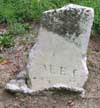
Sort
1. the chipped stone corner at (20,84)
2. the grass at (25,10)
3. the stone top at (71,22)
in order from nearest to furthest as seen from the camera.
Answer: the stone top at (71,22)
the chipped stone corner at (20,84)
the grass at (25,10)

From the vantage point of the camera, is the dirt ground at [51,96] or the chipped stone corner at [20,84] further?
the chipped stone corner at [20,84]

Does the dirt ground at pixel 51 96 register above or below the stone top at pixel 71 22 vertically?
below

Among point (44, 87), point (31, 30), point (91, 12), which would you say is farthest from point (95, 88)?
point (31, 30)

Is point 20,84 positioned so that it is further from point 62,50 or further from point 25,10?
point 25,10

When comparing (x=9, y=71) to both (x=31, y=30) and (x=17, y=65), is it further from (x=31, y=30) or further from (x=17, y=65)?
(x=31, y=30)

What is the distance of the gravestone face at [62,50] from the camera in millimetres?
4609

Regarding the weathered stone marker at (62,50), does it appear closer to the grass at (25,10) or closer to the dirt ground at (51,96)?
the dirt ground at (51,96)

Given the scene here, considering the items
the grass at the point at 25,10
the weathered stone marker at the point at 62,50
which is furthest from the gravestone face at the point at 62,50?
the grass at the point at 25,10

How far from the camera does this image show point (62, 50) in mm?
4711

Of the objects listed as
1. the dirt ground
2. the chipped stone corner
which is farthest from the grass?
the chipped stone corner

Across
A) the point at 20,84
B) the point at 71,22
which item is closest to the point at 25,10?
the point at 20,84

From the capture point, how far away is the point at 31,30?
6.40 metres

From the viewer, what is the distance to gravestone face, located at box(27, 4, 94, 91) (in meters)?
4.61

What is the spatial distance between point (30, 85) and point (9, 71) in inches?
20.0
